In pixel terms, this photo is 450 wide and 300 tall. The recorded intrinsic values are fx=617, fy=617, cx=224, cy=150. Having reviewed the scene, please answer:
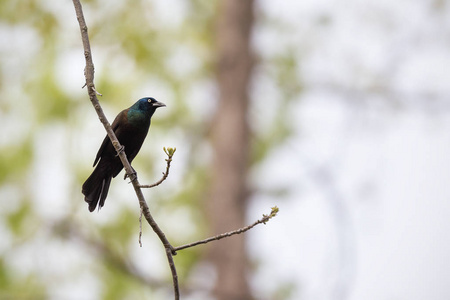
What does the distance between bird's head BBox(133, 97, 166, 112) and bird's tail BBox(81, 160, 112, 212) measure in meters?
0.45

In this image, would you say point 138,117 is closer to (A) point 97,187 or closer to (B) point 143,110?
(B) point 143,110

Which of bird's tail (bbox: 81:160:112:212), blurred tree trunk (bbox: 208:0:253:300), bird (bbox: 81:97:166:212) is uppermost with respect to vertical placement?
blurred tree trunk (bbox: 208:0:253:300)

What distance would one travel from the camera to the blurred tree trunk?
7402 millimetres

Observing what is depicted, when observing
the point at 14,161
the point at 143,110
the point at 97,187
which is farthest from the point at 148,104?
the point at 14,161

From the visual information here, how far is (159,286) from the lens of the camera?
6969mm

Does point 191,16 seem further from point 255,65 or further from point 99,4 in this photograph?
point 99,4

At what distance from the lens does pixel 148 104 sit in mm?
4074

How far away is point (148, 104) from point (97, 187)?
2.16ft

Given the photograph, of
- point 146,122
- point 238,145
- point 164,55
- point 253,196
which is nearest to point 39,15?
point 164,55

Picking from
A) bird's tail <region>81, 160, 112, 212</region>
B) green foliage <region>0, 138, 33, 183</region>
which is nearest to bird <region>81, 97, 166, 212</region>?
bird's tail <region>81, 160, 112, 212</region>

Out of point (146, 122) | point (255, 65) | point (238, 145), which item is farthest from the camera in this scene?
point (255, 65)

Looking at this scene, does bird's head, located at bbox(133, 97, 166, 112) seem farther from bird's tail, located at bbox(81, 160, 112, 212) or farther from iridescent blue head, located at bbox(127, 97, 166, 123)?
bird's tail, located at bbox(81, 160, 112, 212)

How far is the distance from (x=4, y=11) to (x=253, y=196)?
382 cm

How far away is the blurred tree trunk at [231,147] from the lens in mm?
7402
